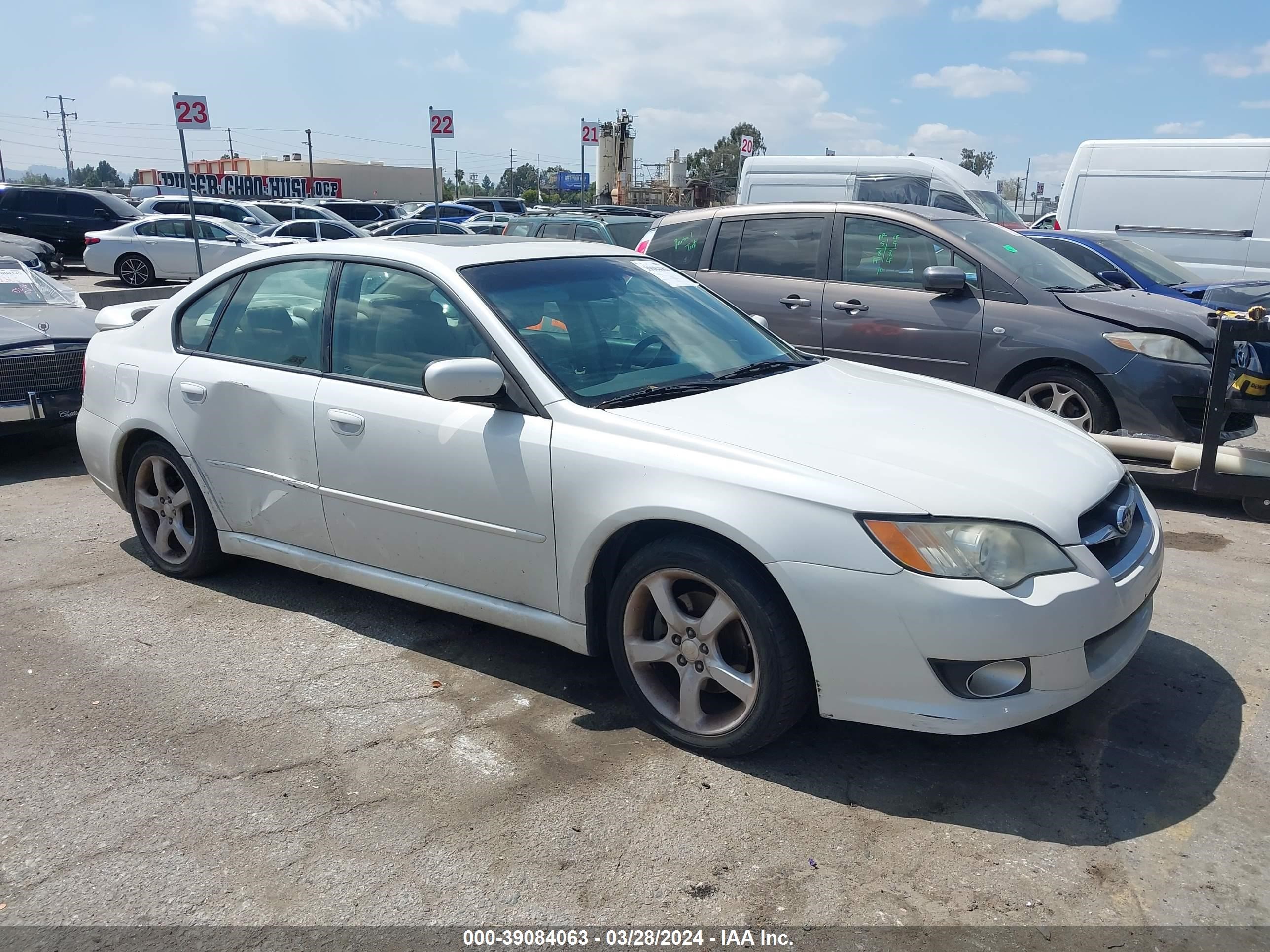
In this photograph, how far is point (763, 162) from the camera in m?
15.1

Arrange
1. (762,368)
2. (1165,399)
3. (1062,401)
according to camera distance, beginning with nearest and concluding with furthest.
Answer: (762,368)
(1165,399)
(1062,401)

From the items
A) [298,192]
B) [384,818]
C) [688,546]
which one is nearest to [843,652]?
[688,546]

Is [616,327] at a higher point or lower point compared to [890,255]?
lower

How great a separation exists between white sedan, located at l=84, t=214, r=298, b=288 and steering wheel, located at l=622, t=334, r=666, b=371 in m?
17.6

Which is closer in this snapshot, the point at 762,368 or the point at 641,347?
the point at 641,347

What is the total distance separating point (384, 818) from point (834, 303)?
210 inches

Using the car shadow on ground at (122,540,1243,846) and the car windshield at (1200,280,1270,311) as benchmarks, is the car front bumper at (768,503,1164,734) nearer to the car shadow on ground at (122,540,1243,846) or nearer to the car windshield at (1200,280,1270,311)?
the car shadow on ground at (122,540,1243,846)

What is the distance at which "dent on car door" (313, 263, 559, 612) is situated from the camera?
11.8ft

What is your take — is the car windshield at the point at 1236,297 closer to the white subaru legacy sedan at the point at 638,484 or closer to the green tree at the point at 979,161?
the white subaru legacy sedan at the point at 638,484

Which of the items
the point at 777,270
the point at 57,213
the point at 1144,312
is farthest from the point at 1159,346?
the point at 57,213

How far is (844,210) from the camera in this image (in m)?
7.54

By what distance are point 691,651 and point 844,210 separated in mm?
5084

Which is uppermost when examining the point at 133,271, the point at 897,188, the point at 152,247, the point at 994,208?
the point at 897,188

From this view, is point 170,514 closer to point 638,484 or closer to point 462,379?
point 462,379
